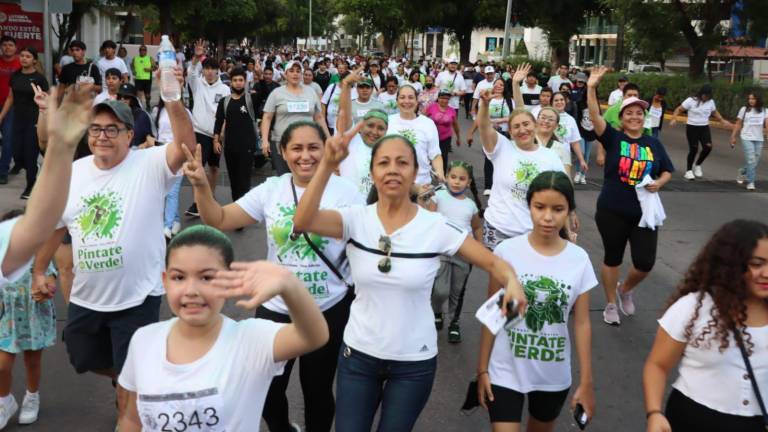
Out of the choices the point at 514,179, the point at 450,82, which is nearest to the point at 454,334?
the point at 514,179

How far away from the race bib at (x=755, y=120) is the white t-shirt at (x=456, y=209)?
30.8 feet

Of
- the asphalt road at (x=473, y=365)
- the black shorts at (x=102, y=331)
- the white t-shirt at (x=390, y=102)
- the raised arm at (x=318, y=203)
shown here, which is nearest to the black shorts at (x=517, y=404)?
the raised arm at (x=318, y=203)

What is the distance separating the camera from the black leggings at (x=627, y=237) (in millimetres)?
6277

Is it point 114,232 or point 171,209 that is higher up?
point 114,232

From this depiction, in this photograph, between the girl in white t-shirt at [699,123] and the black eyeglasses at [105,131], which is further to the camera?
the girl in white t-shirt at [699,123]

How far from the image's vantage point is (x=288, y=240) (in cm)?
387

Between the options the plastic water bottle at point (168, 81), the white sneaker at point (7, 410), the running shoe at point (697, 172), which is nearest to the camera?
the plastic water bottle at point (168, 81)

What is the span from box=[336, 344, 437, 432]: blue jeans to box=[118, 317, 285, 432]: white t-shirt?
718 mm

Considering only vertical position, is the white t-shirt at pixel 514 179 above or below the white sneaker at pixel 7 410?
above

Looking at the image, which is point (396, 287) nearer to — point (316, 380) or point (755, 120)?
point (316, 380)

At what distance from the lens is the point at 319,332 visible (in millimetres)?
2455

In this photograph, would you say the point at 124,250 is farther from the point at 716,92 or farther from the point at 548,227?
the point at 716,92

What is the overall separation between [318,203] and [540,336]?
1231 mm

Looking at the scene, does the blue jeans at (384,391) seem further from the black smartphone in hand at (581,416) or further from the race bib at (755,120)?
the race bib at (755,120)
